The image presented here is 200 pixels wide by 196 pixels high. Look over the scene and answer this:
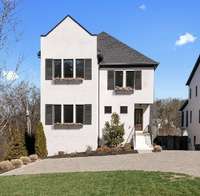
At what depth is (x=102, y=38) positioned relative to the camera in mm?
32875

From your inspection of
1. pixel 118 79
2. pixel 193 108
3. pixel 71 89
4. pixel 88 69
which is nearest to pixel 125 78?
pixel 118 79

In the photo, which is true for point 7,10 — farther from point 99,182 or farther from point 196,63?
point 196,63

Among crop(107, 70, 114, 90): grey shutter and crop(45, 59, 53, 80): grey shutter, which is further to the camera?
crop(107, 70, 114, 90): grey shutter

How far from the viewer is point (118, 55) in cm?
3005

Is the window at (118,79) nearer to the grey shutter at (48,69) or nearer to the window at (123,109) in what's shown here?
the window at (123,109)

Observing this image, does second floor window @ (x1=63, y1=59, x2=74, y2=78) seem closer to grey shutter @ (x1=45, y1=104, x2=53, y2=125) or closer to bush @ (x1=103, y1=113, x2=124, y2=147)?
grey shutter @ (x1=45, y1=104, x2=53, y2=125)

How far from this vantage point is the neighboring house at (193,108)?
34688mm

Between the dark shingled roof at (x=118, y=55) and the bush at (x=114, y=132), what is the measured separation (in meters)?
3.85

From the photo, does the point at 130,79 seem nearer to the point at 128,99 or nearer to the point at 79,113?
the point at 128,99

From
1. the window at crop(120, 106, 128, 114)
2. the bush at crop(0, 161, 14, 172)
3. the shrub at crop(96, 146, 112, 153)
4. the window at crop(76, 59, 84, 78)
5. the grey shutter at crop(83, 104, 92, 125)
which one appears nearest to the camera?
Result: the bush at crop(0, 161, 14, 172)

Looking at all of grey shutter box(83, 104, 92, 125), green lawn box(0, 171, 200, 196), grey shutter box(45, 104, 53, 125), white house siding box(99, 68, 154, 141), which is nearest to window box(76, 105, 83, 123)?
grey shutter box(83, 104, 92, 125)

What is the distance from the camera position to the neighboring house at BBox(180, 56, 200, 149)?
3469 centimetres

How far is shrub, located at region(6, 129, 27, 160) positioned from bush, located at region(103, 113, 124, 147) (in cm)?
598

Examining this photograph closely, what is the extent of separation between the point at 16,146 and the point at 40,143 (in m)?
1.65
